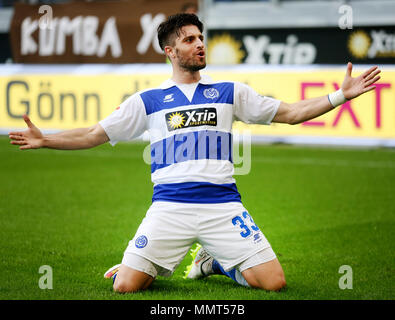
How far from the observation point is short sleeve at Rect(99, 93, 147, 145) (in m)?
4.98

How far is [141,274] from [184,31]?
5.39 ft

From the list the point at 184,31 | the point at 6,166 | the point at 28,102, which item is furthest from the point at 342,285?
the point at 28,102

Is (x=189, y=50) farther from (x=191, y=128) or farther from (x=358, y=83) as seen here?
(x=358, y=83)

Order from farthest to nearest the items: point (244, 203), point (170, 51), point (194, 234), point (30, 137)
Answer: point (244, 203) → point (170, 51) → point (194, 234) → point (30, 137)

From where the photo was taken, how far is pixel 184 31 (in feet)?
16.4

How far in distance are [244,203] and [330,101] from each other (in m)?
3.78

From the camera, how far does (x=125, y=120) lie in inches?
197

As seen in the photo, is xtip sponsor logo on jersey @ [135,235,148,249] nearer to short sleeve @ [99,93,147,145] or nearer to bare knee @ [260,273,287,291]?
short sleeve @ [99,93,147,145]

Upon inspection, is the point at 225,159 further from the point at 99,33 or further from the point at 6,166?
the point at 99,33

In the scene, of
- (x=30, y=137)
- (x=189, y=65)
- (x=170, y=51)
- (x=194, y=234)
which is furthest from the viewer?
(x=170, y=51)

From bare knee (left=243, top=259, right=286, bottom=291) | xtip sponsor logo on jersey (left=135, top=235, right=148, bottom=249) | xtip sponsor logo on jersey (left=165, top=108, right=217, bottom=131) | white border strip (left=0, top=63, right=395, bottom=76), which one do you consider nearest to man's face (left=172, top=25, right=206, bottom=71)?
xtip sponsor logo on jersey (left=165, top=108, right=217, bottom=131)

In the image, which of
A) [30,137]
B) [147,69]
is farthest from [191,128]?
[147,69]

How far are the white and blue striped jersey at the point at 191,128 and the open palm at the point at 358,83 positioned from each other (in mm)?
504

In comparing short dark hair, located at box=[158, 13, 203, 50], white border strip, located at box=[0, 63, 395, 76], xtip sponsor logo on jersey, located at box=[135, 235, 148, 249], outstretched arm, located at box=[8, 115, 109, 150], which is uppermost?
short dark hair, located at box=[158, 13, 203, 50]
